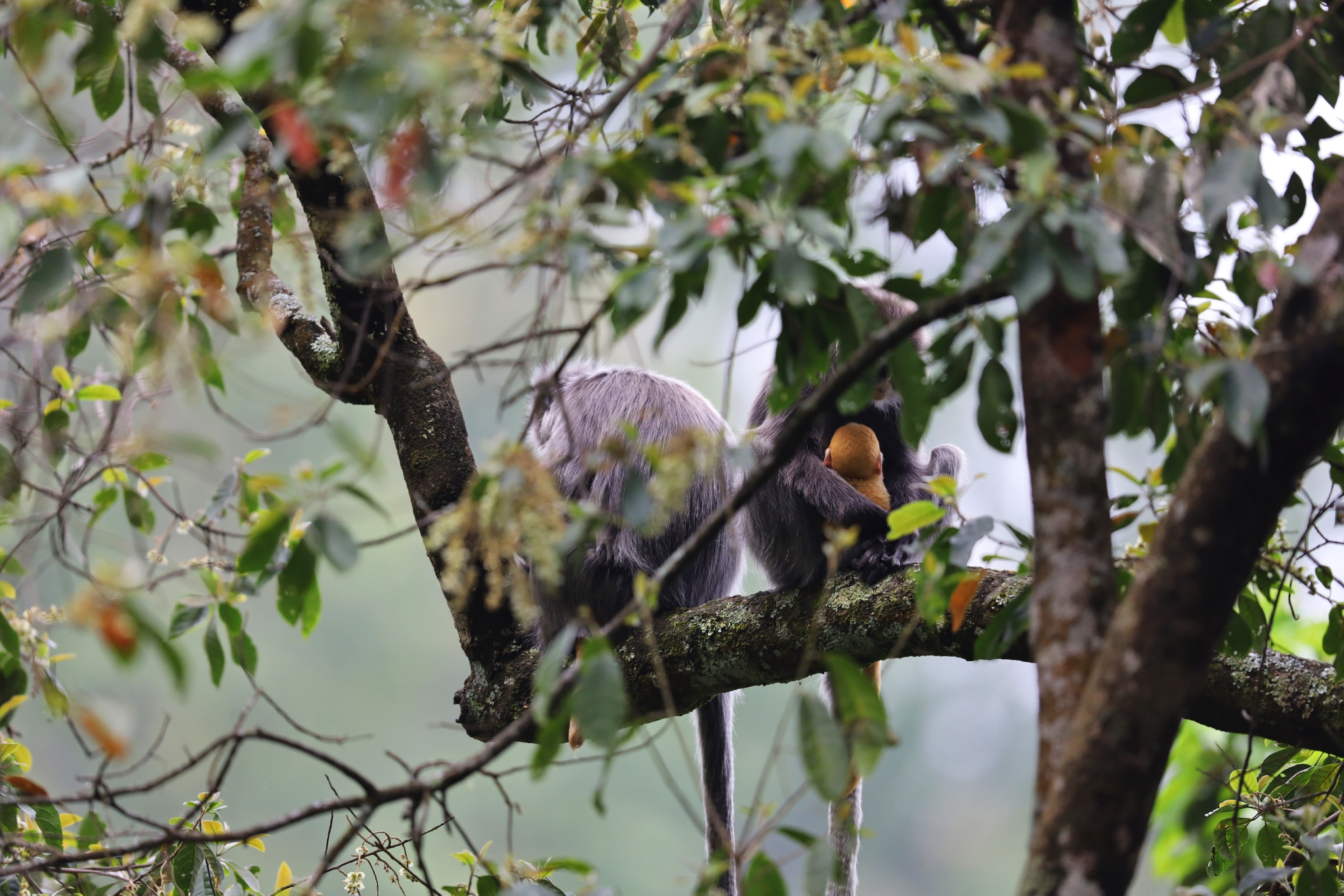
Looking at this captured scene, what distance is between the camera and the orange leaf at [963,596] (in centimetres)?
172

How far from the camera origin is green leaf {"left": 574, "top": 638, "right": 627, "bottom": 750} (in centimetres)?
104

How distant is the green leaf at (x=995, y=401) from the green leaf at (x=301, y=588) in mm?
841

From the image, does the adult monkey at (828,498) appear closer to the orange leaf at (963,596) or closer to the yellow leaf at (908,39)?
the orange leaf at (963,596)

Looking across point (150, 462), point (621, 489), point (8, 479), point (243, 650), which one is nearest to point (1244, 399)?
point (243, 650)

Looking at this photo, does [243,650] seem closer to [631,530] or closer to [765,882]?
[765,882]

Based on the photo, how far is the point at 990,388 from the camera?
141 centimetres

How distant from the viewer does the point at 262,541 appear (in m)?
1.16

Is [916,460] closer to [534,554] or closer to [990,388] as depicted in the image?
[990,388]

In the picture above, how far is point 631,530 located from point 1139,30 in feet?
5.97

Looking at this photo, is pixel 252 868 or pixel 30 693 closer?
pixel 30 693

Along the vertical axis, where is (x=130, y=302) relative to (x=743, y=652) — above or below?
above

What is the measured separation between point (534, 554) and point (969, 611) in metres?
1.11

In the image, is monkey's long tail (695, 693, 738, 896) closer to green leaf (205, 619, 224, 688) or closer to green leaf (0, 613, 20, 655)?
green leaf (205, 619, 224, 688)

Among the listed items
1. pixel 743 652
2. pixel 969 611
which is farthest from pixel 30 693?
pixel 969 611
